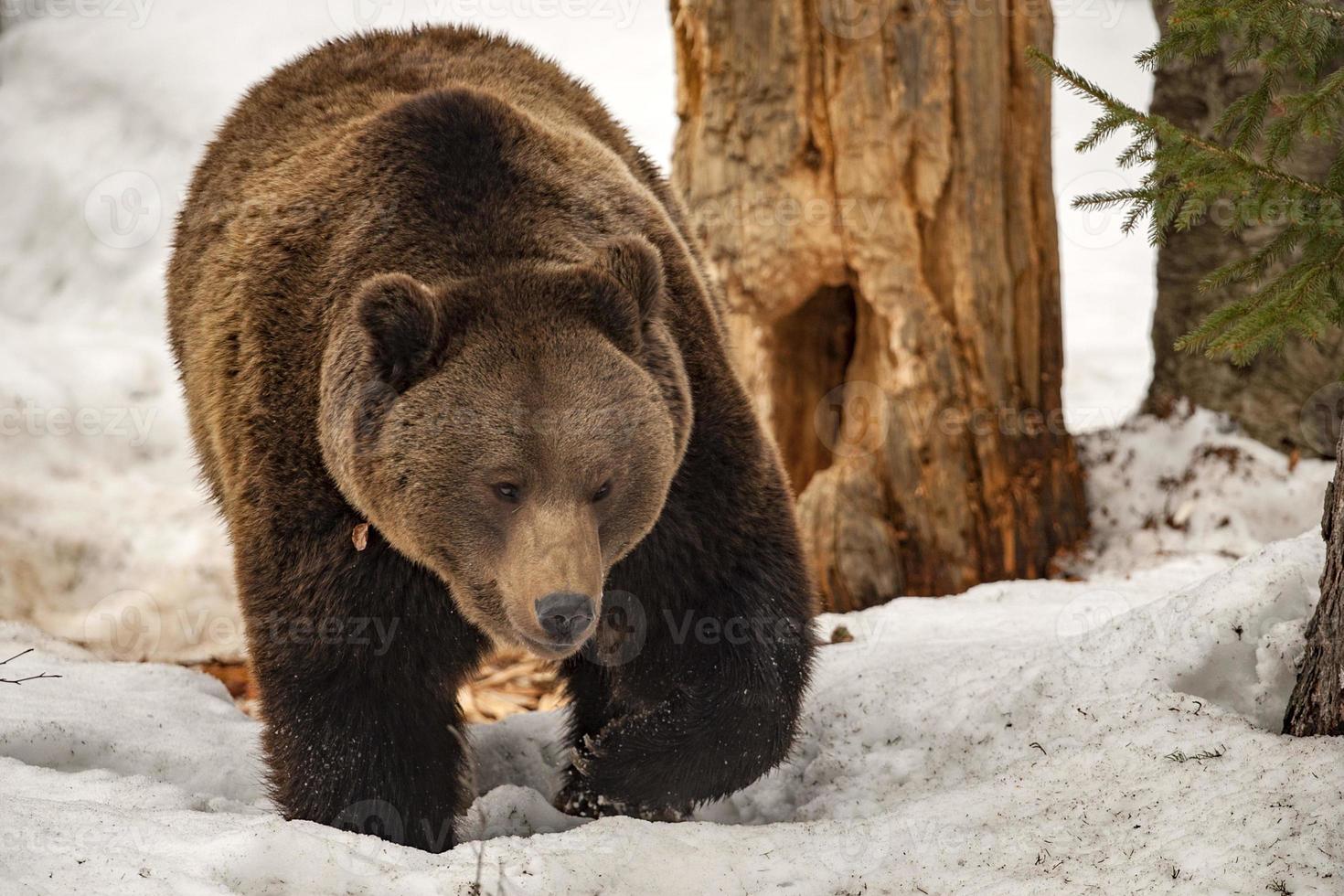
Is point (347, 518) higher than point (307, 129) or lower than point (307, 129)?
lower

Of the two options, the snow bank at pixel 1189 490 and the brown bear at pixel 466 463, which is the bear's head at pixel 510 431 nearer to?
the brown bear at pixel 466 463

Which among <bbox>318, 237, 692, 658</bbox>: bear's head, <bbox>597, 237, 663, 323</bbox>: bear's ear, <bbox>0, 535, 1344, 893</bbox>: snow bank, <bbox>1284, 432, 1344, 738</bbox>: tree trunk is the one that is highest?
<bbox>597, 237, 663, 323</bbox>: bear's ear

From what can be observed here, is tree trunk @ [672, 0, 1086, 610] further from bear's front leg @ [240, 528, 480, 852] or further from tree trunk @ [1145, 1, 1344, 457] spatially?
bear's front leg @ [240, 528, 480, 852]

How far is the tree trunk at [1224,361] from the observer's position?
7062 millimetres

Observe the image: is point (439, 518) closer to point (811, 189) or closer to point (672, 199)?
point (672, 199)

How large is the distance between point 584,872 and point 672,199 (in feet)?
11.2

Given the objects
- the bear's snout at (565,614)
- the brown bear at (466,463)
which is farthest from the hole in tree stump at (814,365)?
the bear's snout at (565,614)

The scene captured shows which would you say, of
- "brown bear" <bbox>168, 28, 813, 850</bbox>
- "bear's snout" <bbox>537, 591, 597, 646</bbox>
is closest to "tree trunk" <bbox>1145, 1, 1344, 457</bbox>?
"brown bear" <bbox>168, 28, 813, 850</bbox>

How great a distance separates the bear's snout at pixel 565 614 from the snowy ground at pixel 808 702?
58 cm

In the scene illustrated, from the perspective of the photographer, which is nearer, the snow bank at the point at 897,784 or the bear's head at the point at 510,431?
the snow bank at the point at 897,784

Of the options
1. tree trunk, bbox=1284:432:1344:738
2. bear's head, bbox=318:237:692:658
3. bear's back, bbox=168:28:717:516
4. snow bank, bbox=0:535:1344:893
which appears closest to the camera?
snow bank, bbox=0:535:1344:893

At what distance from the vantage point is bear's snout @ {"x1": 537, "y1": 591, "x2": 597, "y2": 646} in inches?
137

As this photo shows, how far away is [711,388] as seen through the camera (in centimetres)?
443

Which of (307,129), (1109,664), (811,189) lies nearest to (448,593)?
(307,129)
